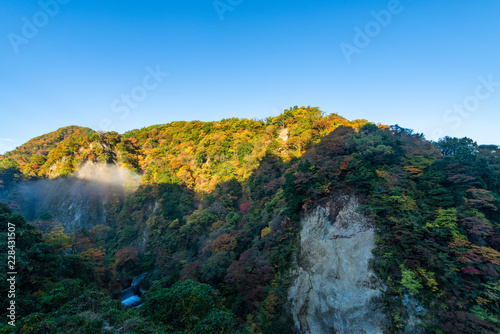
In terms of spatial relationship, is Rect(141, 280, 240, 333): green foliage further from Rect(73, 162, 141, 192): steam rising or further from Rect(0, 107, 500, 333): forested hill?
Rect(73, 162, 141, 192): steam rising

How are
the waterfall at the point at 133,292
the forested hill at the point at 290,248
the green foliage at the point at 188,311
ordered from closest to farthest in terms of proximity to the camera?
1. the green foliage at the point at 188,311
2. the forested hill at the point at 290,248
3. the waterfall at the point at 133,292

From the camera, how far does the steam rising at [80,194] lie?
4419 cm

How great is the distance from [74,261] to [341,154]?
23769 mm

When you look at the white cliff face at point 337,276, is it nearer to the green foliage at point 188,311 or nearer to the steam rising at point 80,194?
the green foliage at point 188,311

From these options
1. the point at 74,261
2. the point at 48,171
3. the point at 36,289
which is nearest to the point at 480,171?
the point at 36,289

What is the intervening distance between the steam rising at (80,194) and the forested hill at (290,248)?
2109 centimetres

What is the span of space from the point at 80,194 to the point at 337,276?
2149 inches

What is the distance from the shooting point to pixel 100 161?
49375 mm

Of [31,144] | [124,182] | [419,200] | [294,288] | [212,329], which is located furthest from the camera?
[31,144]

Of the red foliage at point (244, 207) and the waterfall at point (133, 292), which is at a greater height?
the red foliage at point (244, 207)

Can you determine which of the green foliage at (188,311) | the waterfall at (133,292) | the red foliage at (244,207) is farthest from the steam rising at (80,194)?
the green foliage at (188,311)

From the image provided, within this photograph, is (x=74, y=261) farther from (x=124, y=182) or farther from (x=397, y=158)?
(x=124, y=182)

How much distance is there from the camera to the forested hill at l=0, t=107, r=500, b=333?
32.7ft

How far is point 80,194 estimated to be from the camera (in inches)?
1797
